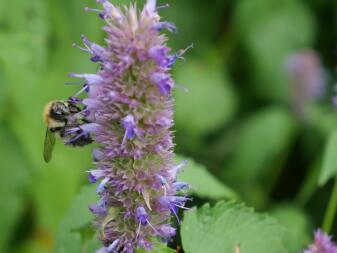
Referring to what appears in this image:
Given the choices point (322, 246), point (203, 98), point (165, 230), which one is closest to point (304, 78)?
point (203, 98)

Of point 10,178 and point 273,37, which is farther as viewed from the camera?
point 273,37

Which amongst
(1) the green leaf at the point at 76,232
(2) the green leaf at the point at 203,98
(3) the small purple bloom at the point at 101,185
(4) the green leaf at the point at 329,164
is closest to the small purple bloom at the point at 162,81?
(3) the small purple bloom at the point at 101,185

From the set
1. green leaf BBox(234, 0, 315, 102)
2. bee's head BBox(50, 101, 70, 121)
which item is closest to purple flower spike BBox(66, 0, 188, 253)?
bee's head BBox(50, 101, 70, 121)

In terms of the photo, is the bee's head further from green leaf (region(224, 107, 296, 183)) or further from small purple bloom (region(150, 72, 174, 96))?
green leaf (region(224, 107, 296, 183))

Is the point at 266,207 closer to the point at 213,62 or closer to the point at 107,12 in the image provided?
the point at 213,62

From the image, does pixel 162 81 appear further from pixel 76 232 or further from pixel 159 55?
pixel 76 232
